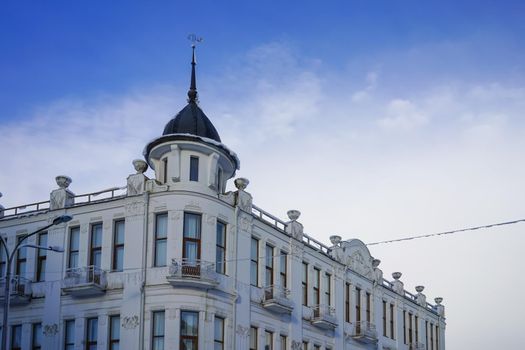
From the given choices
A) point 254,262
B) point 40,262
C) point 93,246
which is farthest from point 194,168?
point 40,262

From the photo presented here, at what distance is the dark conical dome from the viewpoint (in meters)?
42.6

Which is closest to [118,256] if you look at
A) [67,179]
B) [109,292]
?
[109,292]

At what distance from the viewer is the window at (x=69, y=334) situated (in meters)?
41.4

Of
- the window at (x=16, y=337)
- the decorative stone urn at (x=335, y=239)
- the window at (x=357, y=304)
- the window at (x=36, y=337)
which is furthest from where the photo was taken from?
the window at (x=357, y=304)

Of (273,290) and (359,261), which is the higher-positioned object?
(359,261)

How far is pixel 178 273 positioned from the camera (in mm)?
38812

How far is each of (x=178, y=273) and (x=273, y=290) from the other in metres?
7.92

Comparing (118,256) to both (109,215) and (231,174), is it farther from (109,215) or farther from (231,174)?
(231,174)

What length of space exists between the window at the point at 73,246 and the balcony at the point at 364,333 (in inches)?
767

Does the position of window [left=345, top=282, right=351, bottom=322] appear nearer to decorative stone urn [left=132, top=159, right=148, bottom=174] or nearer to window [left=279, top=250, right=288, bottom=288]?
window [left=279, top=250, right=288, bottom=288]

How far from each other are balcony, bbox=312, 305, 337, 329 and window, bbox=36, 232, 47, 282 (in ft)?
50.6

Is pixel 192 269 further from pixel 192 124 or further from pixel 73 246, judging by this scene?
pixel 192 124

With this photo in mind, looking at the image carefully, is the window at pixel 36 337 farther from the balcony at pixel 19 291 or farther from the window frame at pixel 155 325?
the window frame at pixel 155 325

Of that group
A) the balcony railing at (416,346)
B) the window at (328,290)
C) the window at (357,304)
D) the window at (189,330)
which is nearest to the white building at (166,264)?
the window at (189,330)
